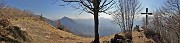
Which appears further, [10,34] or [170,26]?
[170,26]

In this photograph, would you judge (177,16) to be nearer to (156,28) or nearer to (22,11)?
(156,28)

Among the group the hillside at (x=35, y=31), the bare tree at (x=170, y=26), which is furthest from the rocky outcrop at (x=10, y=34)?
the bare tree at (x=170, y=26)

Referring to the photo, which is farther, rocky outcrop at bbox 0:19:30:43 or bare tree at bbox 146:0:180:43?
bare tree at bbox 146:0:180:43

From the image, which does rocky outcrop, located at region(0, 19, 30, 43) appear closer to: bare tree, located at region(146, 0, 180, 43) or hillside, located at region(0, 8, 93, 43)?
hillside, located at region(0, 8, 93, 43)

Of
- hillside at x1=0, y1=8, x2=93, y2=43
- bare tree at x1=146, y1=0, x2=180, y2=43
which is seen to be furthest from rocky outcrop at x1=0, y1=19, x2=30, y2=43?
bare tree at x1=146, y1=0, x2=180, y2=43

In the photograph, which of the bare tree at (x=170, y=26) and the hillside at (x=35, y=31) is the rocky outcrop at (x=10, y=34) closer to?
the hillside at (x=35, y=31)

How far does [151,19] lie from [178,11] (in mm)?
22522

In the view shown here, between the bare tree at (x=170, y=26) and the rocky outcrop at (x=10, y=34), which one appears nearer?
the rocky outcrop at (x=10, y=34)

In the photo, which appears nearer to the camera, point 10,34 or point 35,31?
point 10,34

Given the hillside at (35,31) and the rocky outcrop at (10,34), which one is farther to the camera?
the hillside at (35,31)

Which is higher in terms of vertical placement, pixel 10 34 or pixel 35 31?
pixel 10 34

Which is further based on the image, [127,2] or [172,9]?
[127,2]

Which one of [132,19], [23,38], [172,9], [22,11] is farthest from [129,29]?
[23,38]

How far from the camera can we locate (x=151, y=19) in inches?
2149
